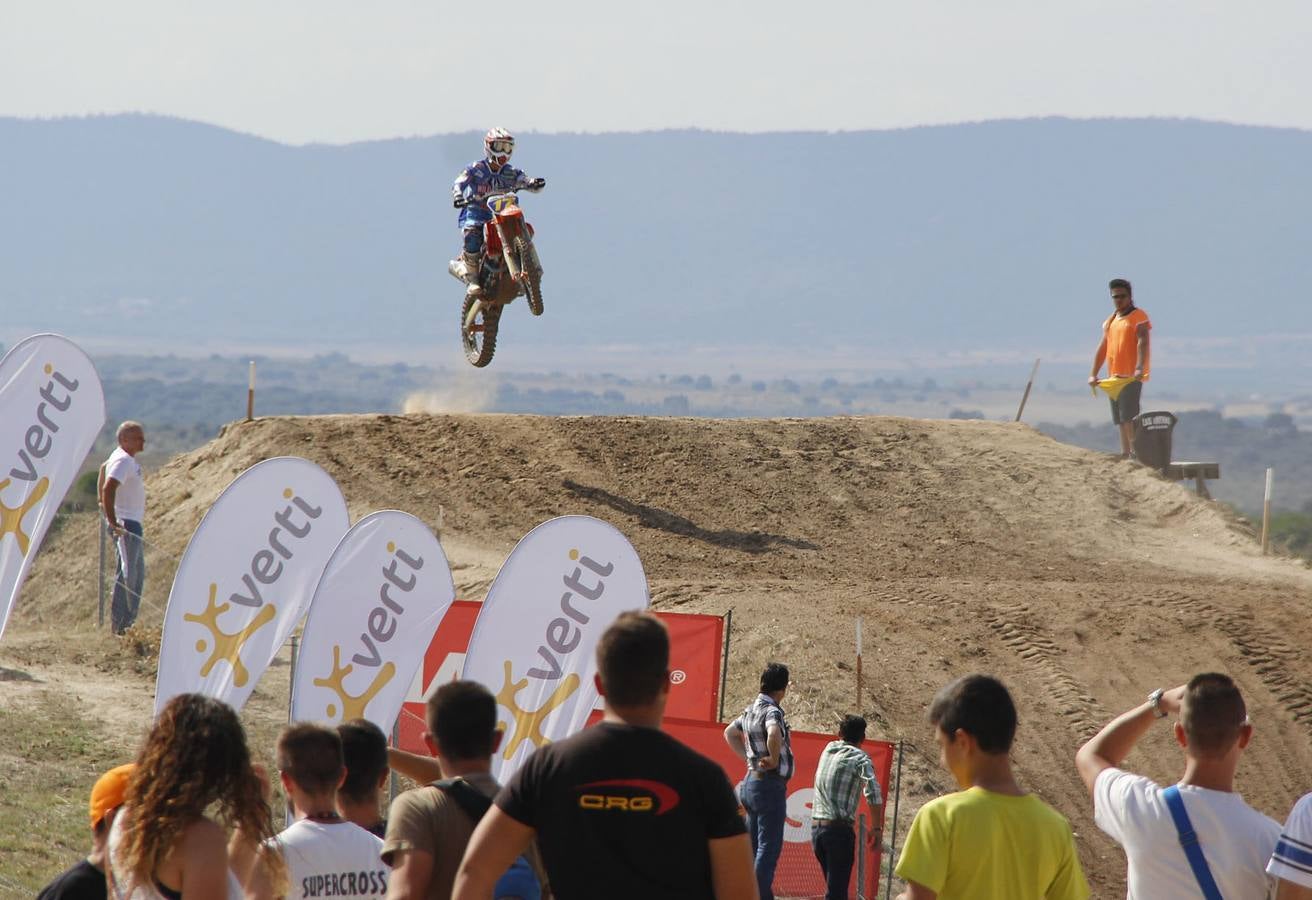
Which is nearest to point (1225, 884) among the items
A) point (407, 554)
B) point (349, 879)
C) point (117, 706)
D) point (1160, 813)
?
point (1160, 813)

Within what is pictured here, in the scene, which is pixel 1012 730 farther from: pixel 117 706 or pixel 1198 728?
pixel 117 706

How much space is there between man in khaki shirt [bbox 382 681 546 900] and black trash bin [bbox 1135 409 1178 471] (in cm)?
1655

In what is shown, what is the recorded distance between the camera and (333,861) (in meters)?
4.64

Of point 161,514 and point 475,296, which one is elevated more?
point 475,296

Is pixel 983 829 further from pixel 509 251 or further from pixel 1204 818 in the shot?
pixel 509 251

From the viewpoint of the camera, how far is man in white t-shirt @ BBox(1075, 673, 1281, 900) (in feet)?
14.5

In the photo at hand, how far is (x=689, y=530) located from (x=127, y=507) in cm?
582

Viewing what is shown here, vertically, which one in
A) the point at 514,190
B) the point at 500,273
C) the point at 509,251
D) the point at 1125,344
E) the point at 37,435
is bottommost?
the point at 37,435

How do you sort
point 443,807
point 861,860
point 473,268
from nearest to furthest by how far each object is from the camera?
point 443,807
point 861,860
point 473,268

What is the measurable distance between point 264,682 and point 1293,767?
837cm

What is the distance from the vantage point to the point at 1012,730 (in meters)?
4.47

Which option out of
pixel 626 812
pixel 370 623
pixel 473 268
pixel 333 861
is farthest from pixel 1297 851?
pixel 473 268

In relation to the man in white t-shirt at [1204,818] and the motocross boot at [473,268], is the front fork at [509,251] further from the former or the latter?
the man in white t-shirt at [1204,818]

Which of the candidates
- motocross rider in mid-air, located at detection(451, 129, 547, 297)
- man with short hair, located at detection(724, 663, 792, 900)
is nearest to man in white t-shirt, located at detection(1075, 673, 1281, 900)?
man with short hair, located at detection(724, 663, 792, 900)
